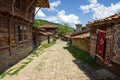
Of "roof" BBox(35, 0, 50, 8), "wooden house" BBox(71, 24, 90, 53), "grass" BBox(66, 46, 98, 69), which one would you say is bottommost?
"grass" BBox(66, 46, 98, 69)

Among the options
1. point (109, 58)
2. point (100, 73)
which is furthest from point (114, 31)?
point (100, 73)

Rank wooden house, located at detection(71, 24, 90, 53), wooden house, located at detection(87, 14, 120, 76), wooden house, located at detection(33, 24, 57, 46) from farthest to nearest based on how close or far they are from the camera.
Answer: wooden house, located at detection(33, 24, 57, 46) < wooden house, located at detection(71, 24, 90, 53) < wooden house, located at detection(87, 14, 120, 76)

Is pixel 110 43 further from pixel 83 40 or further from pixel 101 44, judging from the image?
pixel 83 40

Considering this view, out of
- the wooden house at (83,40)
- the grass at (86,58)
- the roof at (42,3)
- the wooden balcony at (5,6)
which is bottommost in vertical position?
the grass at (86,58)

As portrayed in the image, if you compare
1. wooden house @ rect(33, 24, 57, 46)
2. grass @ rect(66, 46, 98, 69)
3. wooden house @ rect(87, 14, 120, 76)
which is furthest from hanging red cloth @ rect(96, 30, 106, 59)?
wooden house @ rect(33, 24, 57, 46)

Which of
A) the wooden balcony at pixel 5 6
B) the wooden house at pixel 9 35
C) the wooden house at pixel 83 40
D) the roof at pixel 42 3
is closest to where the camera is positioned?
the wooden balcony at pixel 5 6

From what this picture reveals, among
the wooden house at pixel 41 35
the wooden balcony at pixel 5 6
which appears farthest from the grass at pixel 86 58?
the wooden house at pixel 41 35

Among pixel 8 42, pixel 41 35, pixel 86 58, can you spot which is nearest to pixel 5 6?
pixel 8 42

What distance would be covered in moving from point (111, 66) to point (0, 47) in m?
6.48

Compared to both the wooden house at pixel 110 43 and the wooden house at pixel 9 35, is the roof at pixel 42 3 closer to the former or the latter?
the wooden house at pixel 9 35

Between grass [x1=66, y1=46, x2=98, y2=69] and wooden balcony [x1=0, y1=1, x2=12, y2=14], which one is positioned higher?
wooden balcony [x1=0, y1=1, x2=12, y2=14]

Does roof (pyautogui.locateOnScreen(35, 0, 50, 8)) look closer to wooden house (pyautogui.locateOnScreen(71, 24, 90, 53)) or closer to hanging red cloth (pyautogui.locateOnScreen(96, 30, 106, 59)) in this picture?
wooden house (pyautogui.locateOnScreen(71, 24, 90, 53))

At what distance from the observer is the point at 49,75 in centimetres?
1020

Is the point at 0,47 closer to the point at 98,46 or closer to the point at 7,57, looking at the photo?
the point at 7,57
